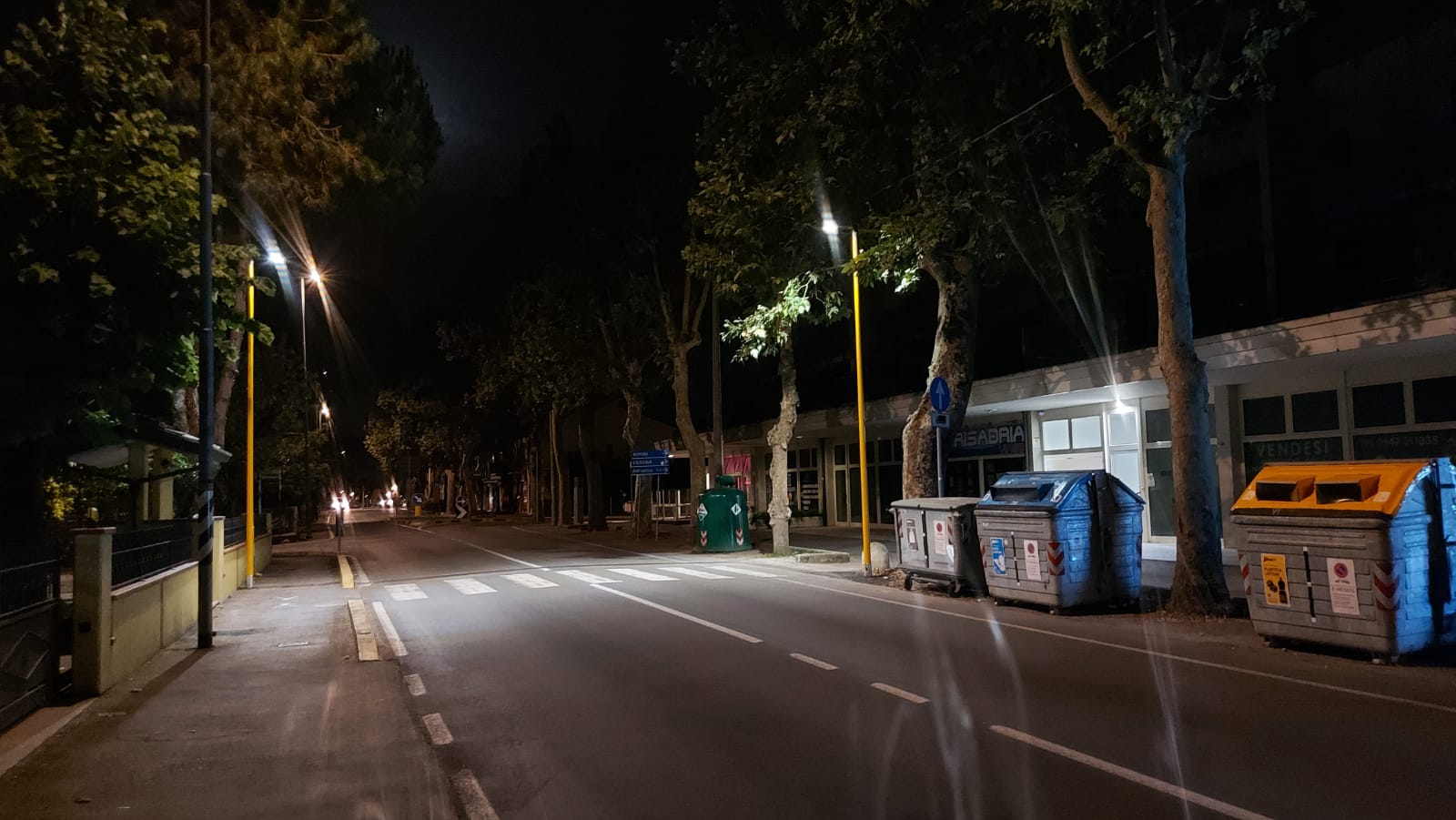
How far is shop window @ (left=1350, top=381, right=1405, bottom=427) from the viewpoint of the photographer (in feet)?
52.5

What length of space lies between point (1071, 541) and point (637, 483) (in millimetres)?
23084

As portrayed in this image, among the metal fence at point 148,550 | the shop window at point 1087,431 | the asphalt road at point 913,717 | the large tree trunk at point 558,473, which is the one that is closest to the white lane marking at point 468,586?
the asphalt road at point 913,717

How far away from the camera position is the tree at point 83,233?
12.2 meters

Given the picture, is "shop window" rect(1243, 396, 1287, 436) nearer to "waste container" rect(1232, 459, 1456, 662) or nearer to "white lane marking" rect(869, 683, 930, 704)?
"waste container" rect(1232, 459, 1456, 662)

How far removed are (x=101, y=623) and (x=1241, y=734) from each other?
9.59m

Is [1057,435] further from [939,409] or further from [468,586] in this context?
[468,586]

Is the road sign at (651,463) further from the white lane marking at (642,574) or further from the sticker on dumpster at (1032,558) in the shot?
the sticker on dumpster at (1032,558)

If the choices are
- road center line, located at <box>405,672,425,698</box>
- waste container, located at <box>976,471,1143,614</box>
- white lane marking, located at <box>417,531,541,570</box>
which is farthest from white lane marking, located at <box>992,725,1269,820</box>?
white lane marking, located at <box>417,531,541,570</box>

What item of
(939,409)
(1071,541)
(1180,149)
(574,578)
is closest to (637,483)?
(574,578)

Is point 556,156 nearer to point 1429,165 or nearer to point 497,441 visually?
point 1429,165

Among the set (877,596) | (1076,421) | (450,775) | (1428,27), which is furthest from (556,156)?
(450,775)

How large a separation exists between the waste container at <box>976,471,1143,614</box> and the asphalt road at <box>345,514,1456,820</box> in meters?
0.46

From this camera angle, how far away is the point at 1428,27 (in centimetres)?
1948

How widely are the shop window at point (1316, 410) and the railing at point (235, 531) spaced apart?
65.1ft
